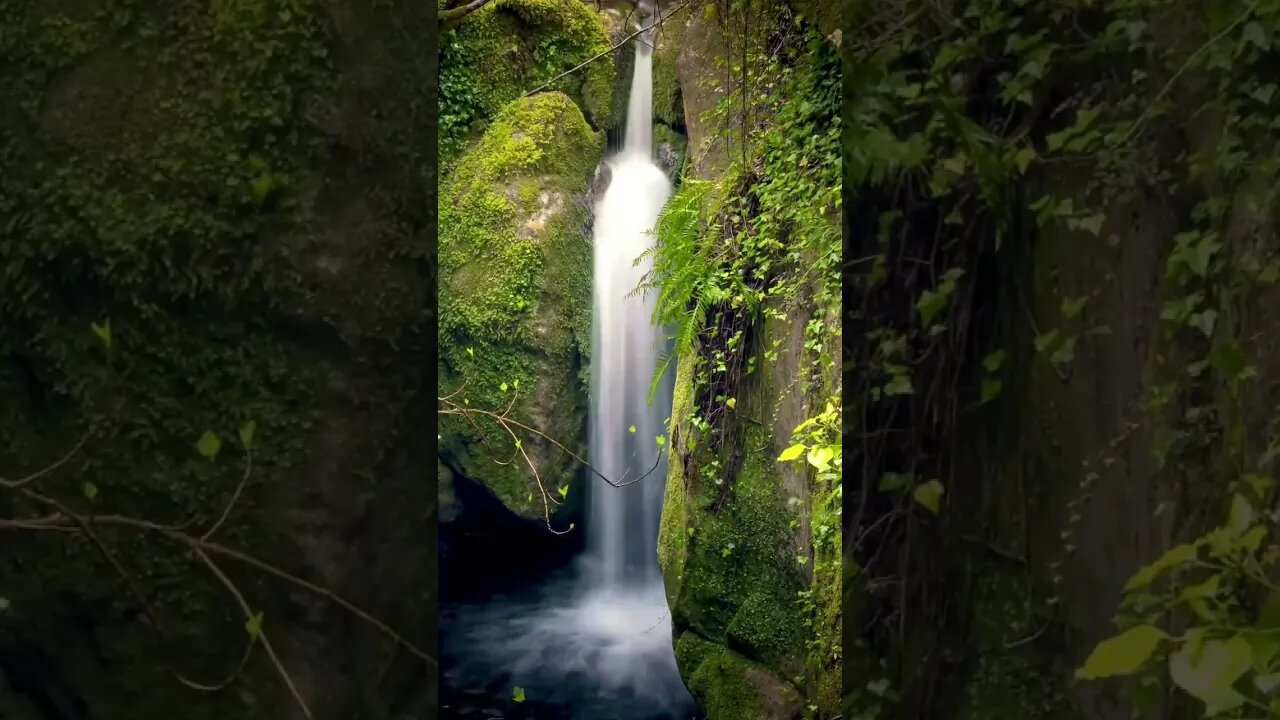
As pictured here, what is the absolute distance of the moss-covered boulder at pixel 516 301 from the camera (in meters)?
8.66

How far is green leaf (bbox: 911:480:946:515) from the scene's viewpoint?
129 cm

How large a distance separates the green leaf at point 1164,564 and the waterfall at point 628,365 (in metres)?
7.90

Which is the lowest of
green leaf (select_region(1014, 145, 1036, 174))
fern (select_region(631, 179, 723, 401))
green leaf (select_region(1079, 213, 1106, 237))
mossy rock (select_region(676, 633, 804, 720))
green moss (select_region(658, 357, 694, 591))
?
mossy rock (select_region(676, 633, 804, 720))

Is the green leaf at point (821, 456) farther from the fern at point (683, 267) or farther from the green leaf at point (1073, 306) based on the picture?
the green leaf at point (1073, 306)

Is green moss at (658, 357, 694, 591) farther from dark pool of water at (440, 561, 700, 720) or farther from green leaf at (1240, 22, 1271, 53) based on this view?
green leaf at (1240, 22, 1271, 53)

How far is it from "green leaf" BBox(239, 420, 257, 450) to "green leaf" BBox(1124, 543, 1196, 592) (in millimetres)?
1316

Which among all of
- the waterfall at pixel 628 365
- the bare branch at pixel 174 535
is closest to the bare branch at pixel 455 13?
the bare branch at pixel 174 535

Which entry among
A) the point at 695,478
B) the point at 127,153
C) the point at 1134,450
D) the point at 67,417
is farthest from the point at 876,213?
the point at 695,478

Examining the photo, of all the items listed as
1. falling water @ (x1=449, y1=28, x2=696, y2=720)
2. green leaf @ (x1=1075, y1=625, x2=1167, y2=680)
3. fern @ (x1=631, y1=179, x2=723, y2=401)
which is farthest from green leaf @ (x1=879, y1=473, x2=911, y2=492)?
falling water @ (x1=449, y1=28, x2=696, y2=720)

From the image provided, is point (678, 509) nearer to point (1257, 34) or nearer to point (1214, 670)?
point (1214, 670)

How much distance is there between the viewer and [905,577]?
51.4 inches

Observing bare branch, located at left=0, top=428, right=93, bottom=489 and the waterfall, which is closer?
bare branch, located at left=0, top=428, right=93, bottom=489

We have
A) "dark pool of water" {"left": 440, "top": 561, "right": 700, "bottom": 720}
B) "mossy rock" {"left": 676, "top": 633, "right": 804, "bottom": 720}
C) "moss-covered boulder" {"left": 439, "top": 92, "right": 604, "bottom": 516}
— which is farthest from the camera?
"moss-covered boulder" {"left": 439, "top": 92, "right": 604, "bottom": 516}

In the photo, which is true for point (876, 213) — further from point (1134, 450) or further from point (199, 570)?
point (199, 570)
